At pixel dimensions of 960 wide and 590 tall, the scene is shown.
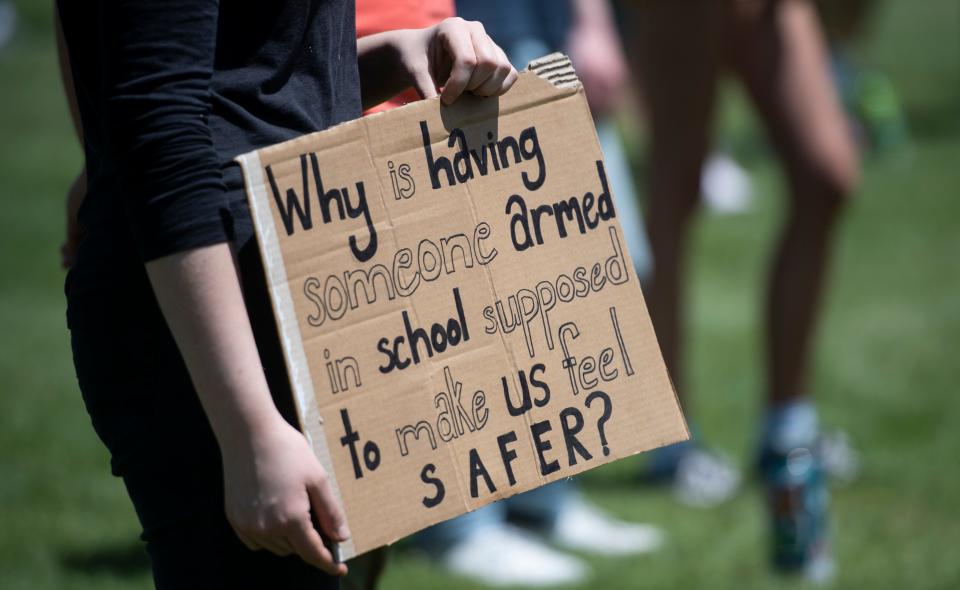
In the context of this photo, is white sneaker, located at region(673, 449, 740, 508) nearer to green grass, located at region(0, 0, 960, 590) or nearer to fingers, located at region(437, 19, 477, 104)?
green grass, located at region(0, 0, 960, 590)

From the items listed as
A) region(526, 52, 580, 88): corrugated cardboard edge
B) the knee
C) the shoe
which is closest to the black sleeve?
region(526, 52, 580, 88): corrugated cardboard edge

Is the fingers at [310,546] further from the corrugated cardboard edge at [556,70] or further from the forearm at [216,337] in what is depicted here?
the corrugated cardboard edge at [556,70]

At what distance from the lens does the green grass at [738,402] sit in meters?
3.32

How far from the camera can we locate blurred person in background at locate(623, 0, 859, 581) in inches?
130

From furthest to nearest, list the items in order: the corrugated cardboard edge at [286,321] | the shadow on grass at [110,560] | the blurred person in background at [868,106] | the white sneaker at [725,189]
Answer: the blurred person in background at [868,106] < the white sneaker at [725,189] < the shadow on grass at [110,560] < the corrugated cardboard edge at [286,321]

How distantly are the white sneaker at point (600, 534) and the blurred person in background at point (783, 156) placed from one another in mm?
349

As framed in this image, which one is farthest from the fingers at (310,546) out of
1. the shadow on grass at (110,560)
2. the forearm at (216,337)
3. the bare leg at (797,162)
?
the bare leg at (797,162)

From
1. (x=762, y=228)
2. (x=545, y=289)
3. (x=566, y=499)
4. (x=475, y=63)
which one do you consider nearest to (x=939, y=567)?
(x=566, y=499)

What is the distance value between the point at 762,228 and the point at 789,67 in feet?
14.0

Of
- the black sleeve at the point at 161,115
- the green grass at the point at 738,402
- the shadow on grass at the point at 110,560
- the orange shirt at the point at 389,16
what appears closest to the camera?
the black sleeve at the point at 161,115

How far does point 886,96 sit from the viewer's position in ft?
32.9

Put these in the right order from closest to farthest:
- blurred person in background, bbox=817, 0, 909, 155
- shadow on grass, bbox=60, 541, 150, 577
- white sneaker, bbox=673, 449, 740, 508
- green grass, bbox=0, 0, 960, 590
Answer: shadow on grass, bbox=60, 541, 150, 577 < green grass, bbox=0, 0, 960, 590 < white sneaker, bbox=673, 449, 740, 508 < blurred person in background, bbox=817, 0, 909, 155

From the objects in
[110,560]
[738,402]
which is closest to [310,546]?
[110,560]

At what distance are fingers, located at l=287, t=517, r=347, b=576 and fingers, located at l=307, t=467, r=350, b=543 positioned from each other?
0.06 feet
